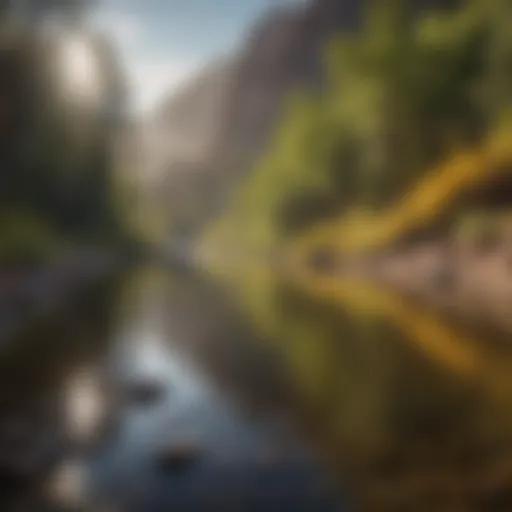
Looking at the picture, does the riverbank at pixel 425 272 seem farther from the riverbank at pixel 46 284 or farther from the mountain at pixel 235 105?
the riverbank at pixel 46 284

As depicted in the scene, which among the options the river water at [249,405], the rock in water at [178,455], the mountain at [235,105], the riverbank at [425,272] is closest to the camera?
the river water at [249,405]

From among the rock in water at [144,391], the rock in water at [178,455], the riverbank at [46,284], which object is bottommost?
the rock in water at [178,455]

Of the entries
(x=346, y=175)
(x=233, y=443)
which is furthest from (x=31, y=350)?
(x=346, y=175)

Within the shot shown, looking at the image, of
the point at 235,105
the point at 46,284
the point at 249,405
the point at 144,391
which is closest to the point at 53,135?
the point at 46,284

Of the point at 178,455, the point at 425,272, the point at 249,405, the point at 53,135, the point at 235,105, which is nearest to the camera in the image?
the point at 178,455

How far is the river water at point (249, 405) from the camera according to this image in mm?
1993

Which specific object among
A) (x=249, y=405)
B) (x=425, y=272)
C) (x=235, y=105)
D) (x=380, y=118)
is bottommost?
(x=249, y=405)

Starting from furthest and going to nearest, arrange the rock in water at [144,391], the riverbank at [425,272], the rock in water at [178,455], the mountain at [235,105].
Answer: the riverbank at [425,272]
the mountain at [235,105]
the rock in water at [144,391]
the rock in water at [178,455]

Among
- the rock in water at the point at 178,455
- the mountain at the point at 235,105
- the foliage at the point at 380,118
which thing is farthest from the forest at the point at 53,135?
the rock in water at the point at 178,455

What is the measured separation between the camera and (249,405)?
240 cm

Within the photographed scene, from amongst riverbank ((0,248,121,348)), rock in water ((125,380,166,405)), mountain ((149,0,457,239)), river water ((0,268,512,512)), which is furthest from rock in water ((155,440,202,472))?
mountain ((149,0,457,239))

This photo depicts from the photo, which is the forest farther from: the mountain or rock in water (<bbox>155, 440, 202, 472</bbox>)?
rock in water (<bbox>155, 440, 202, 472</bbox>)

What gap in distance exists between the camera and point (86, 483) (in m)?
2.03

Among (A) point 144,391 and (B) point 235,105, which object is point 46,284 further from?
(B) point 235,105
